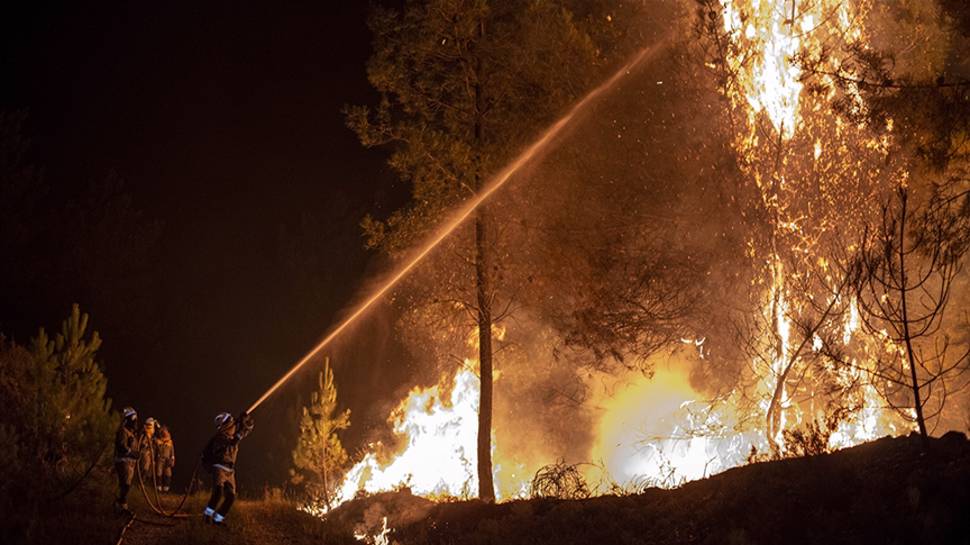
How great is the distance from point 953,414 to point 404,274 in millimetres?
15454

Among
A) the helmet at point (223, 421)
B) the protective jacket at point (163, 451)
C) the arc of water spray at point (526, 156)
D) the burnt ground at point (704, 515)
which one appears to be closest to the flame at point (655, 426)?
the arc of water spray at point (526, 156)

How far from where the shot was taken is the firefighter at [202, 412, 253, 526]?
44.7 feet

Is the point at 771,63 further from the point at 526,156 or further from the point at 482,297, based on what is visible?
the point at 482,297

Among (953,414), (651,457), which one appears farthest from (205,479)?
(953,414)

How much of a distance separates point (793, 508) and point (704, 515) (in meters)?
1.16

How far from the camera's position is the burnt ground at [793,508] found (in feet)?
28.3

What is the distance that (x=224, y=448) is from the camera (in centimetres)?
1375

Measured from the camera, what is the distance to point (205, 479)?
34.9 m

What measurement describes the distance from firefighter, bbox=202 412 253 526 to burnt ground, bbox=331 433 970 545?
10.9 ft

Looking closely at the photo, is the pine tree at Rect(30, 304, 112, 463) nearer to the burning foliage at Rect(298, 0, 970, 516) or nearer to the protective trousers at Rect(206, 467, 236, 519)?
the protective trousers at Rect(206, 467, 236, 519)

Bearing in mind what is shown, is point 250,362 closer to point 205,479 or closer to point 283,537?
point 205,479

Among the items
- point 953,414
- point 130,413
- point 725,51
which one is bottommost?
point 130,413

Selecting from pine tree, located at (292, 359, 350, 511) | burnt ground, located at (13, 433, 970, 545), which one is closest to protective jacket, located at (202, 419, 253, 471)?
burnt ground, located at (13, 433, 970, 545)

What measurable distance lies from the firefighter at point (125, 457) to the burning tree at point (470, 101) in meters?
6.06
